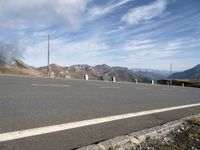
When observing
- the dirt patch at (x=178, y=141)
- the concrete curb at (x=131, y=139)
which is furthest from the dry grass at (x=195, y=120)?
the concrete curb at (x=131, y=139)

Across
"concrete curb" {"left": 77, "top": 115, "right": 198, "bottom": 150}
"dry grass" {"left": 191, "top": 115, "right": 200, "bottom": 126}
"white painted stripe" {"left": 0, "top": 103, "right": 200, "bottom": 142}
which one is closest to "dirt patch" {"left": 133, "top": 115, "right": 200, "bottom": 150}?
"concrete curb" {"left": 77, "top": 115, "right": 198, "bottom": 150}

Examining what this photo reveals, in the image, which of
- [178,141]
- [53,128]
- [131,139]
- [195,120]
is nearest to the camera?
[131,139]

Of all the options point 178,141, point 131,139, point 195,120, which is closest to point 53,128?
point 131,139

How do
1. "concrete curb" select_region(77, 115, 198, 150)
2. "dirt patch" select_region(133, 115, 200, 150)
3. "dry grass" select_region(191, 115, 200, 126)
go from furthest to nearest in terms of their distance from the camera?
"dry grass" select_region(191, 115, 200, 126)
"dirt patch" select_region(133, 115, 200, 150)
"concrete curb" select_region(77, 115, 198, 150)

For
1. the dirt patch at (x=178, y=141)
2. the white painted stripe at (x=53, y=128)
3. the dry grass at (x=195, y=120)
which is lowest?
the dirt patch at (x=178, y=141)

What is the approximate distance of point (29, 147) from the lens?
138 inches

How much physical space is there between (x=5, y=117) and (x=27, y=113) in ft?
1.83

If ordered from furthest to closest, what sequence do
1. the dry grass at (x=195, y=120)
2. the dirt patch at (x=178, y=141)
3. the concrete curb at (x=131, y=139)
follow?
the dry grass at (x=195, y=120), the dirt patch at (x=178, y=141), the concrete curb at (x=131, y=139)

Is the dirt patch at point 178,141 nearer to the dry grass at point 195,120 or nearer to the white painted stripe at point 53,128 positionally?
the dry grass at point 195,120

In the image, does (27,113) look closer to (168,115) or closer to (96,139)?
(96,139)

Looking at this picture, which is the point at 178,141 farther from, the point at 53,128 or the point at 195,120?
the point at 53,128

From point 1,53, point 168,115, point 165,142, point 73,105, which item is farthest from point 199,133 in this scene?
point 1,53

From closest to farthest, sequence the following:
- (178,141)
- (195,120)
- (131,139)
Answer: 1. (131,139)
2. (178,141)
3. (195,120)

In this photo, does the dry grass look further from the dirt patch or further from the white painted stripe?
the white painted stripe
